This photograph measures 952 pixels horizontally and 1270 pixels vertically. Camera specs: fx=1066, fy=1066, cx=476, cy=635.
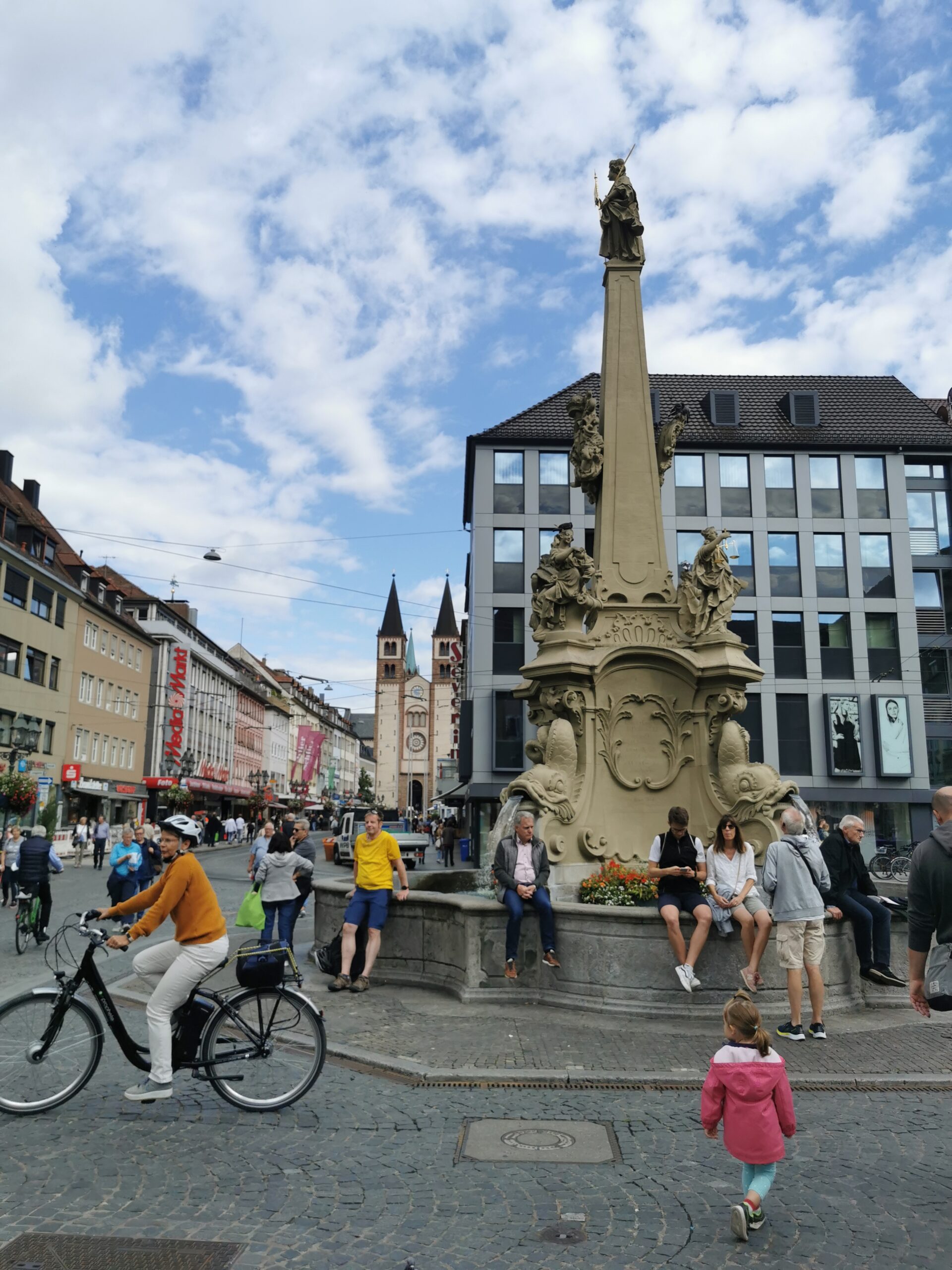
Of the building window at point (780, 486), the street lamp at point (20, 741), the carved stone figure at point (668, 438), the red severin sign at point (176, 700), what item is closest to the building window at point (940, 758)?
the building window at point (780, 486)

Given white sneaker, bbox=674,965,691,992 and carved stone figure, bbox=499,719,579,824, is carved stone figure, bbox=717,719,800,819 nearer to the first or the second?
carved stone figure, bbox=499,719,579,824

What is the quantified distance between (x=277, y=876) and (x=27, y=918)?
14.6 ft

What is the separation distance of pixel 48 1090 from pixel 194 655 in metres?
71.2

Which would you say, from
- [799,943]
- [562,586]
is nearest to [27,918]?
[562,586]

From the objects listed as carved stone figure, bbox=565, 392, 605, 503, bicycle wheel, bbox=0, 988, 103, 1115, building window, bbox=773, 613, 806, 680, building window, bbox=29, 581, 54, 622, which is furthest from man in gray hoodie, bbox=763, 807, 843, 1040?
building window, bbox=29, 581, 54, 622

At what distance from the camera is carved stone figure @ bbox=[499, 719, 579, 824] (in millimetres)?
11367

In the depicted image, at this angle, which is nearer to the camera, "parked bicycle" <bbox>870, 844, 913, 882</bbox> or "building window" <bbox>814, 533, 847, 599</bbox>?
"parked bicycle" <bbox>870, 844, 913, 882</bbox>

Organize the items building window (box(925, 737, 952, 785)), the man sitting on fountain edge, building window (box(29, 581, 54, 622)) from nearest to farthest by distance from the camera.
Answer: the man sitting on fountain edge, building window (box(925, 737, 952, 785)), building window (box(29, 581, 54, 622))

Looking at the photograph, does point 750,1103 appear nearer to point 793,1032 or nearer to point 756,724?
point 793,1032

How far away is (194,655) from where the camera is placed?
246 feet

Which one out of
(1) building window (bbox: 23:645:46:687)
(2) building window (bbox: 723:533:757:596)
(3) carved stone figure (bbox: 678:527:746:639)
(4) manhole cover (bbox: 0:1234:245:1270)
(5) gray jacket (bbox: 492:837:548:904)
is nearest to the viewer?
(4) manhole cover (bbox: 0:1234:245:1270)

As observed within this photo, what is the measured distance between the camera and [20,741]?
32938 mm

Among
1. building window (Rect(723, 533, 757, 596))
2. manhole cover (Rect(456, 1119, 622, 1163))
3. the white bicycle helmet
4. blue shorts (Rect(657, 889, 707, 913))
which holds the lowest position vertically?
manhole cover (Rect(456, 1119, 622, 1163))

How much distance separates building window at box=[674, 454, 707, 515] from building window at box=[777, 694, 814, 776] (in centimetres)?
803
